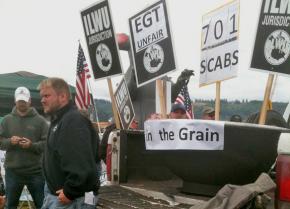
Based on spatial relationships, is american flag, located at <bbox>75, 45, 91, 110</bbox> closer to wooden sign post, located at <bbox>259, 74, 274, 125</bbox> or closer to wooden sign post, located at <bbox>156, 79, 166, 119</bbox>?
wooden sign post, located at <bbox>156, 79, 166, 119</bbox>

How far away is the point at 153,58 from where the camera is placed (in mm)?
5625

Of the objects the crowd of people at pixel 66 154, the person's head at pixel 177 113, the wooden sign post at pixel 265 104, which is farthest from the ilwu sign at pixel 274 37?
the person's head at pixel 177 113

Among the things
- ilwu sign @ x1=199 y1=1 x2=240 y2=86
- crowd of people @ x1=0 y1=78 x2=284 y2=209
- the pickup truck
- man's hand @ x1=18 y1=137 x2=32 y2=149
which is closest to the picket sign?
ilwu sign @ x1=199 y1=1 x2=240 y2=86

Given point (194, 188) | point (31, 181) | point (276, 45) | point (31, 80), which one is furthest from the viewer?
point (31, 80)

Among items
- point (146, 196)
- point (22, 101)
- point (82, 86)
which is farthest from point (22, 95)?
point (82, 86)

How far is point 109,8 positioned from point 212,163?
290 cm

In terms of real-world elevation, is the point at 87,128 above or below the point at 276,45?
below

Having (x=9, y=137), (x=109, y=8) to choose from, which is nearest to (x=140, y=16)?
(x=109, y=8)

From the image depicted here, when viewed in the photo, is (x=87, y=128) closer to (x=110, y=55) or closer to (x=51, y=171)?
(x=51, y=171)

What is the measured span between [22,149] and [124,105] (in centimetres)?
159

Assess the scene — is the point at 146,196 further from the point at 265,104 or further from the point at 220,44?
the point at 220,44

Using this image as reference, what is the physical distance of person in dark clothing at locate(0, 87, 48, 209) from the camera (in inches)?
266

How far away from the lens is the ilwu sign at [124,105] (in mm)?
6287

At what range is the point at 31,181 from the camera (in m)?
6.82
